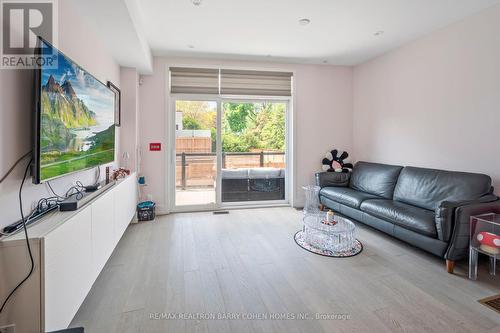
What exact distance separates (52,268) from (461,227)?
317 cm

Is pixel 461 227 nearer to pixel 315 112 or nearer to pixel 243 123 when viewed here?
pixel 315 112

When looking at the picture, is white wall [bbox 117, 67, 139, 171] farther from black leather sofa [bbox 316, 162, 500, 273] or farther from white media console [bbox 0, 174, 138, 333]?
black leather sofa [bbox 316, 162, 500, 273]

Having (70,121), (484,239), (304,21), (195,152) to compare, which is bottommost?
(484,239)

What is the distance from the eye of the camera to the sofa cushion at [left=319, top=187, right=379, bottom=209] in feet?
12.1

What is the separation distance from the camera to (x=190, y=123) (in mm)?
4547

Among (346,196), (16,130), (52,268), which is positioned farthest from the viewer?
(346,196)

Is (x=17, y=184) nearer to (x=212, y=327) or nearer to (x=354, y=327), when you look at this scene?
(x=212, y=327)

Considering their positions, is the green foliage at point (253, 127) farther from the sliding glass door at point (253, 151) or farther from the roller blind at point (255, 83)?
the roller blind at point (255, 83)

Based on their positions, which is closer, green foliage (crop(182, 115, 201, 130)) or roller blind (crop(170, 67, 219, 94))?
roller blind (crop(170, 67, 219, 94))

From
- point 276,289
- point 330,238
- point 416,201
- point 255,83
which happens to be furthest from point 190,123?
point 416,201

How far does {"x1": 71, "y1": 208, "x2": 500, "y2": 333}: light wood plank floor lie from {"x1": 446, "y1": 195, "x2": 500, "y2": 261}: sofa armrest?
219mm

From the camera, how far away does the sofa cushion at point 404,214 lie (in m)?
2.64

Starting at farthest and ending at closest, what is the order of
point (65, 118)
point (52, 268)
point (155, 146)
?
point (155, 146)
point (65, 118)
point (52, 268)

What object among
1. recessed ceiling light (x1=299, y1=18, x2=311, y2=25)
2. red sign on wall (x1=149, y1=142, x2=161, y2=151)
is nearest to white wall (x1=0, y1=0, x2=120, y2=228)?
red sign on wall (x1=149, y1=142, x2=161, y2=151)
